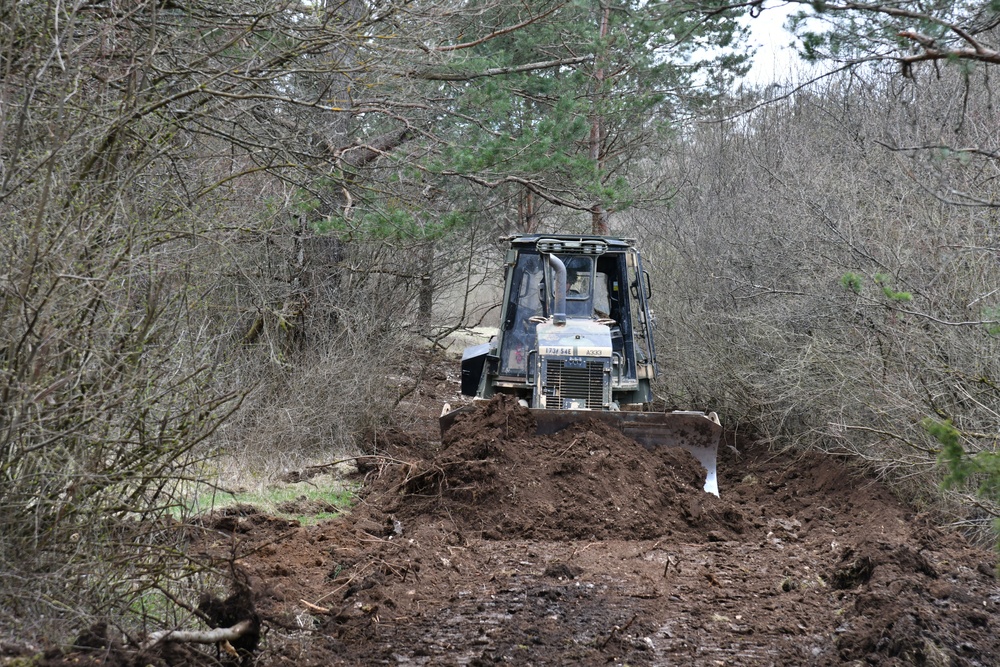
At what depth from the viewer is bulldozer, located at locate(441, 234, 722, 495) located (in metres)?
10.8

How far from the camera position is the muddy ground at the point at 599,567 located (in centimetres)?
589

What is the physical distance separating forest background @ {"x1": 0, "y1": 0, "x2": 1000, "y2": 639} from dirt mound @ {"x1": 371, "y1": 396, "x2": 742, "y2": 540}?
1804 mm

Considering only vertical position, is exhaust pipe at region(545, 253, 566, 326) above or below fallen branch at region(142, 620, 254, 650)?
above

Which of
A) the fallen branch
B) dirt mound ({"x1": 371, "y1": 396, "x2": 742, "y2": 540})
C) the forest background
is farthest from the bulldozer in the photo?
the fallen branch

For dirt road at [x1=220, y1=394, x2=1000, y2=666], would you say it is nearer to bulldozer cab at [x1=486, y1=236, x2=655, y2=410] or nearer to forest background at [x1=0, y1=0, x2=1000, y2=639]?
forest background at [x1=0, y1=0, x2=1000, y2=639]

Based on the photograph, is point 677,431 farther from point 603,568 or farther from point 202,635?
point 202,635

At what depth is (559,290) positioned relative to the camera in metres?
11.7

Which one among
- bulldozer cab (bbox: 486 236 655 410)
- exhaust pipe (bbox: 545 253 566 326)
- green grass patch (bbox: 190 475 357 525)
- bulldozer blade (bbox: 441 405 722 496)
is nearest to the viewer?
green grass patch (bbox: 190 475 357 525)

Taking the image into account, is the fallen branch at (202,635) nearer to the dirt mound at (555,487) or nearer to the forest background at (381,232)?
the forest background at (381,232)

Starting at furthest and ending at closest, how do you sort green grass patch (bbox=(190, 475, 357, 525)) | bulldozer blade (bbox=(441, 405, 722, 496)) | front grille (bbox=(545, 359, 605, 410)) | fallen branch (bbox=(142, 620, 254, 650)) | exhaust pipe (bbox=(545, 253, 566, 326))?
exhaust pipe (bbox=(545, 253, 566, 326))
front grille (bbox=(545, 359, 605, 410))
bulldozer blade (bbox=(441, 405, 722, 496))
green grass patch (bbox=(190, 475, 357, 525))
fallen branch (bbox=(142, 620, 254, 650))

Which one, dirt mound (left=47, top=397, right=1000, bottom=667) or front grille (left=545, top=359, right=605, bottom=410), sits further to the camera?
front grille (left=545, top=359, right=605, bottom=410)

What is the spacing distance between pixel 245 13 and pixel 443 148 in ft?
19.3

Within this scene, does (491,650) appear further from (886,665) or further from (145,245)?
(145,245)

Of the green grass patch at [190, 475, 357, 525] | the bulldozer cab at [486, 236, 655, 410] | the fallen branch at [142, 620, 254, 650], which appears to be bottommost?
the green grass patch at [190, 475, 357, 525]
